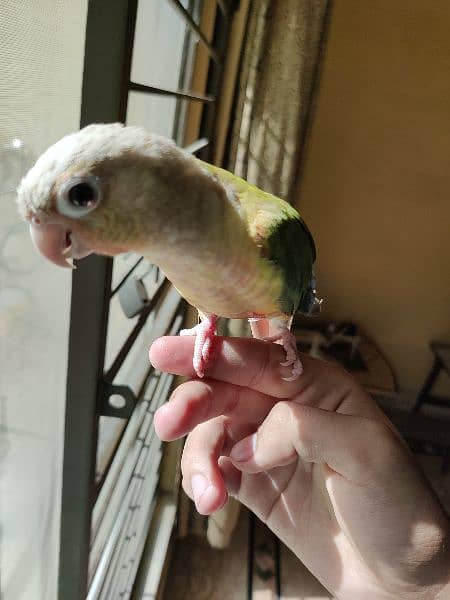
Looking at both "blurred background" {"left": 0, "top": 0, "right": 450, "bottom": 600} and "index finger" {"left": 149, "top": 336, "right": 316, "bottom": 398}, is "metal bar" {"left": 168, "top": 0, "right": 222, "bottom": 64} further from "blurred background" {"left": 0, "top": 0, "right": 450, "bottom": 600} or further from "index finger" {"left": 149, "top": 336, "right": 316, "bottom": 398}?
"index finger" {"left": 149, "top": 336, "right": 316, "bottom": 398}

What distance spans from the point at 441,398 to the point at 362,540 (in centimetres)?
203

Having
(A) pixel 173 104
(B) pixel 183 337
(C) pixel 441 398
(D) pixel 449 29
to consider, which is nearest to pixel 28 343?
(B) pixel 183 337

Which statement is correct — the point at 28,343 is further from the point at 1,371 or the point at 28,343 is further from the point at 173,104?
the point at 173,104

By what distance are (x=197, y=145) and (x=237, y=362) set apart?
75cm

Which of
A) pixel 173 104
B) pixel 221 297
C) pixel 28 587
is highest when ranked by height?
pixel 173 104

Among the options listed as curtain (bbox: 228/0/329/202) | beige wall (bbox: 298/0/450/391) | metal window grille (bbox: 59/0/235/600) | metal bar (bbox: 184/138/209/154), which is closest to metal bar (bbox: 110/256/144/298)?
metal window grille (bbox: 59/0/235/600)

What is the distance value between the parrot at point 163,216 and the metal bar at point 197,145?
0.64 m

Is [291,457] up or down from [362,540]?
up

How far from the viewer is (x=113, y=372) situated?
780 mm

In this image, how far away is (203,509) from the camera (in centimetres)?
54

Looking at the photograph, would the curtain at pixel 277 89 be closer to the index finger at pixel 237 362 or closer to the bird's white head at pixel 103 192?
the index finger at pixel 237 362

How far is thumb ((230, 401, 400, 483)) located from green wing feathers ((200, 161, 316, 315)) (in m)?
0.13

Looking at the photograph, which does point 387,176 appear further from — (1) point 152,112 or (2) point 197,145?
(1) point 152,112

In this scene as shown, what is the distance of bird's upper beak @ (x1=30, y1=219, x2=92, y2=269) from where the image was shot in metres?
0.38
